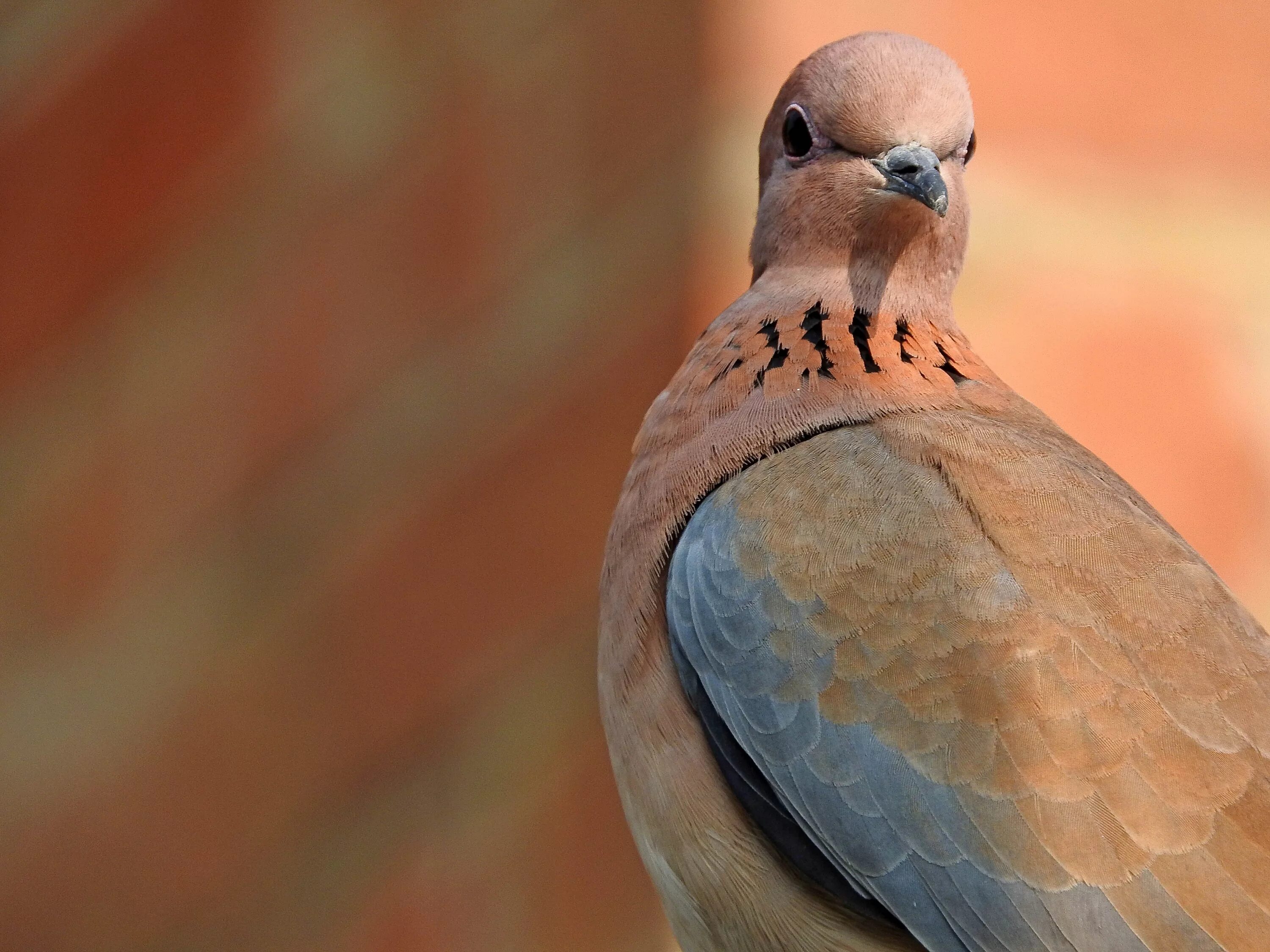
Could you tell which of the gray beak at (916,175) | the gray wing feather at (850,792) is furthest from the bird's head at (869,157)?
Answer: the gray wing feather at (850,792)

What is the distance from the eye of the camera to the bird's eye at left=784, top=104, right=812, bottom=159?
160cm

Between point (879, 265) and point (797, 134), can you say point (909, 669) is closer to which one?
point (879, 265)

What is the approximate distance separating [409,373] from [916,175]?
880 millimetres

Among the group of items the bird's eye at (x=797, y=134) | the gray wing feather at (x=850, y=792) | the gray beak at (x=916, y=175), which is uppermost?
the bird's eye at (x=797, y=134)

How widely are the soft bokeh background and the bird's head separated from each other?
0.31 meters

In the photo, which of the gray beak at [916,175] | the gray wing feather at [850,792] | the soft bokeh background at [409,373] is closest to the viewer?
the gray wing feather at [850,792]

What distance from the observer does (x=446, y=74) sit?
2.05m

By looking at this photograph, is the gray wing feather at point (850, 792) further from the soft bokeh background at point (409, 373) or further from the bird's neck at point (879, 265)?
the soft bokeh background at point (409, 373)

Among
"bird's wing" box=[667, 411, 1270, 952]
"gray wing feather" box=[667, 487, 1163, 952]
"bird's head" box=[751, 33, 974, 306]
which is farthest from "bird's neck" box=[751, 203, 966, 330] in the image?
"gray wing feather" box=[667, 487, 1163, 952]

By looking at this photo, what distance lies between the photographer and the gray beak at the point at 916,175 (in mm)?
1417

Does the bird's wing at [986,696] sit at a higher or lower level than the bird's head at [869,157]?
lower

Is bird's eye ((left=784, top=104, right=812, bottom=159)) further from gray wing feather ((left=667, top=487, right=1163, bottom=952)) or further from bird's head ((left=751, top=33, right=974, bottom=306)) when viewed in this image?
gray wing feather ((left=667, top=487, right=1163, bottom=952))

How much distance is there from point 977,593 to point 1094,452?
830mm

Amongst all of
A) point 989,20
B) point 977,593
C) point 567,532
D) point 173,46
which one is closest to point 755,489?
point 977,593
